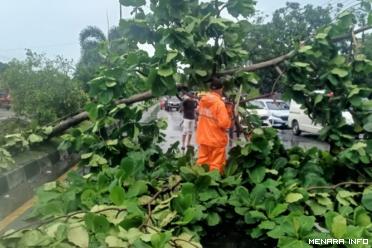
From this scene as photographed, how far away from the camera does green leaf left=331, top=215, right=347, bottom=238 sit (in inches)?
106

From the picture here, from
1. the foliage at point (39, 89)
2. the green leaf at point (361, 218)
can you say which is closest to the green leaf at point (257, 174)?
the green leaf at point (361, 218)

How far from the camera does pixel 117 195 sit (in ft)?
9.46

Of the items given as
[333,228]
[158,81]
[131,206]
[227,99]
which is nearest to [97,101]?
[158,81]

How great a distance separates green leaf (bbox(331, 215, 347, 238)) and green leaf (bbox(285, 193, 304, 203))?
1.38 ft

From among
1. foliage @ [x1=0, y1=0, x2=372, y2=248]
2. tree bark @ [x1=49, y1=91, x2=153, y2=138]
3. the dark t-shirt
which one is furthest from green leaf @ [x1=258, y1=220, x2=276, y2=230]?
the dark t-shirt

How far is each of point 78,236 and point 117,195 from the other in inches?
22.6

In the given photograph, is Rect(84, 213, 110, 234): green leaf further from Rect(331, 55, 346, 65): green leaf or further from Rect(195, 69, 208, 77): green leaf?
Rect(331, 55, 346, 65): green leaf

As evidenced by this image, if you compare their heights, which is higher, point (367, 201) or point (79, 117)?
point (79, 117)

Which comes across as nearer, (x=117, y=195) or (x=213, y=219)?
(x=117, y=195)

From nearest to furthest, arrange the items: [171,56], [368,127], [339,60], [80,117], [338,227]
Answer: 1. [338,227]
2. [171,56]
3. [368,127]
4. [339,60]
5. [80,117]

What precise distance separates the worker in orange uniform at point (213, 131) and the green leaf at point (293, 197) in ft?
5.42

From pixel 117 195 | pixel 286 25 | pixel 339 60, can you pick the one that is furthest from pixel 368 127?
pixel 286 25

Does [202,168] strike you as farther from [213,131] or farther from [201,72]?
[213,131]

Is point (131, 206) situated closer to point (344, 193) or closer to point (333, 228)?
point (333, 228)
